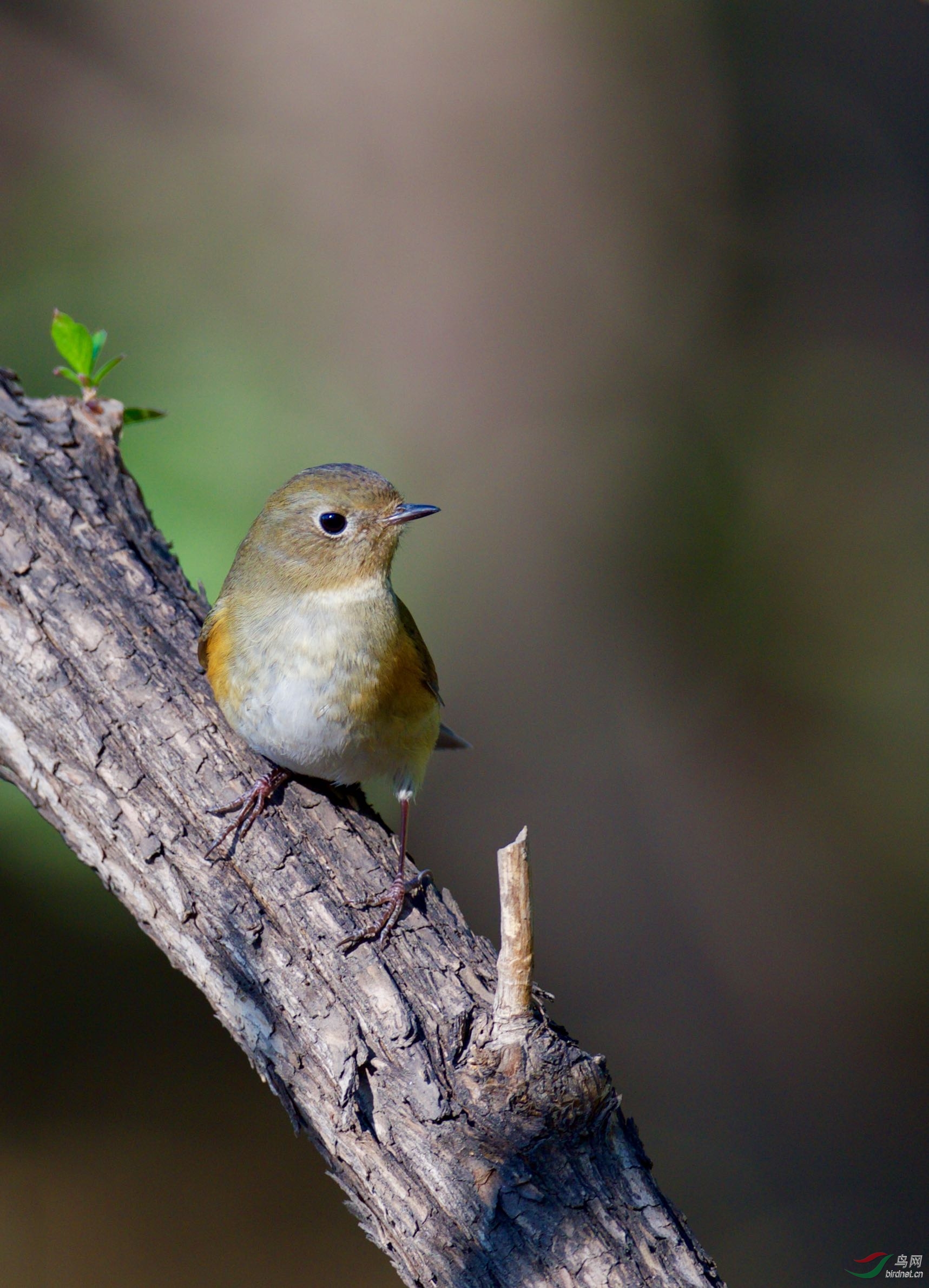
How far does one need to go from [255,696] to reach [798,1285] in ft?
16.2

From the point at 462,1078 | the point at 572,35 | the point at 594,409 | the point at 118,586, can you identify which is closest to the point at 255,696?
the point at 118,586

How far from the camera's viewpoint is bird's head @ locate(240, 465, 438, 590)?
3.36 metres

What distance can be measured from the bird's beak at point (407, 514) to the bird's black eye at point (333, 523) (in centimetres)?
14

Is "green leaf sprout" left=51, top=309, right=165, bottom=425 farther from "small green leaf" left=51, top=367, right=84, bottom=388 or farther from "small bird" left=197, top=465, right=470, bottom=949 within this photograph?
"small bird" left=197, top=465, right=470, bottom=949

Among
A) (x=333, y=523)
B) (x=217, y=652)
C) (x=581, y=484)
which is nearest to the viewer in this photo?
(x=217, y=652)

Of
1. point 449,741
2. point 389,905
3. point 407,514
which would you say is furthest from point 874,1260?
point 407,514

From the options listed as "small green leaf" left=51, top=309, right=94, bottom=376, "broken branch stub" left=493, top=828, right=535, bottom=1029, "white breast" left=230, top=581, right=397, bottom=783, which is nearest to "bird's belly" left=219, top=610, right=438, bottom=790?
"white breast" left=230, top=581, right=397, bottom=783

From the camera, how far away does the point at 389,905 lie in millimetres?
2820

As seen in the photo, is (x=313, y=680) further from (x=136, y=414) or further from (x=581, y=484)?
(x=581, y=484)

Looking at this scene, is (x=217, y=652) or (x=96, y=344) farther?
(x=96, y=344)

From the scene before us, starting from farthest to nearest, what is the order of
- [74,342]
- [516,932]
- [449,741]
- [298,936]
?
[449,741]
[74,342]
[298,936]
[516,932]

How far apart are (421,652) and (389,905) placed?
96 centimetres

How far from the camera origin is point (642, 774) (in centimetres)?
737

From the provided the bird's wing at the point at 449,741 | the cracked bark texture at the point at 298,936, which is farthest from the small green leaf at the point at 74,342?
the bird's wing at the point at 449,741
